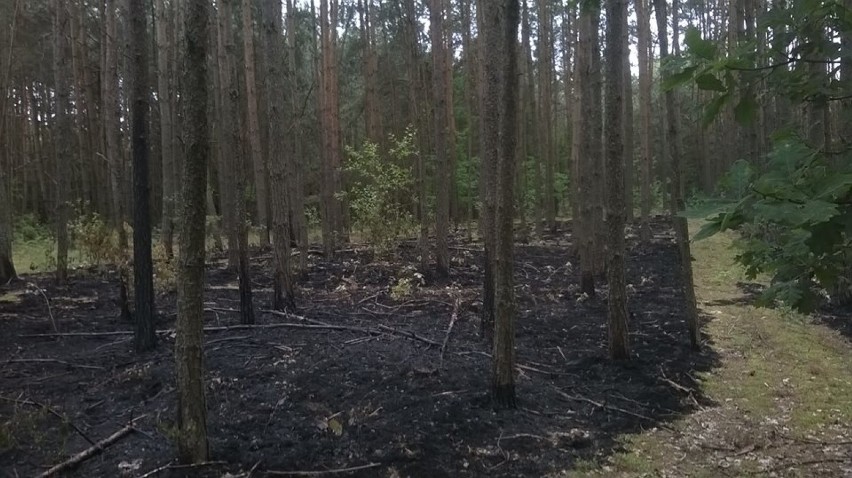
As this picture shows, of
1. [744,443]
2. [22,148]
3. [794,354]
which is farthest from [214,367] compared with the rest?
[22,148]

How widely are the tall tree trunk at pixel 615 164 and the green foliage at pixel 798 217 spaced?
4326mm

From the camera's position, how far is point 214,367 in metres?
6.88

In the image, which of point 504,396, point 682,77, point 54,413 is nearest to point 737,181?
point 682,77

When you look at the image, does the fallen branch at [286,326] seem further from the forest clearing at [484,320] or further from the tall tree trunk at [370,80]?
the tall tree trunk at [370,80]

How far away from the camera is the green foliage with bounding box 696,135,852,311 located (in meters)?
1.96

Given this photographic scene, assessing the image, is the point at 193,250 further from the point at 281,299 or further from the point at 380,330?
the point at 281,299

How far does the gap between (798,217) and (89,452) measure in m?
4.82

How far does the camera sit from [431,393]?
19.4 feet

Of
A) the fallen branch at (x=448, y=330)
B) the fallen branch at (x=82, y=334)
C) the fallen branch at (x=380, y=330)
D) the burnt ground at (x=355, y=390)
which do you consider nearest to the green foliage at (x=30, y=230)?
the burnt ground at (x=355, y=390)

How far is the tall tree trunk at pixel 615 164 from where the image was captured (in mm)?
6930

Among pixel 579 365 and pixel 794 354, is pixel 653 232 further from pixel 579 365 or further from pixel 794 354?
pixel 579 365

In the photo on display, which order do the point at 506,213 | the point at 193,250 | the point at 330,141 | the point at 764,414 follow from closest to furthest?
the point at 193,250
the point at 506,213
the point at 764,414
the point at 330,141

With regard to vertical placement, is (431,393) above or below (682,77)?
below

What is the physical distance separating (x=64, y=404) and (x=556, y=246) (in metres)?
15.1
